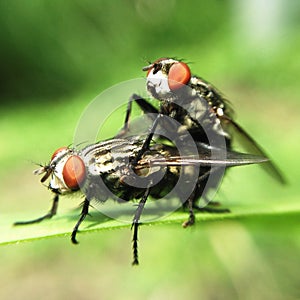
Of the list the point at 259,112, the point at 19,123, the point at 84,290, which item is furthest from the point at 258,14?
the point at 84,290

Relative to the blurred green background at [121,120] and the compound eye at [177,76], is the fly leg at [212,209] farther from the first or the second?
the compound eye at [177,76]

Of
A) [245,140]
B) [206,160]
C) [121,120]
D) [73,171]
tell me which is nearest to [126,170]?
[73,171]

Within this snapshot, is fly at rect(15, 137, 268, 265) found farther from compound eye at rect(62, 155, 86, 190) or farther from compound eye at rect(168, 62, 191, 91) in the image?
compound eye at rect(168, 62, 191, 91)

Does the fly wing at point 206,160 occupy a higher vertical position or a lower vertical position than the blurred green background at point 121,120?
higher

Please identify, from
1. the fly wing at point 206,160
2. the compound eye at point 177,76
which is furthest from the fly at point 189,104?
the fly wing at point 206,160

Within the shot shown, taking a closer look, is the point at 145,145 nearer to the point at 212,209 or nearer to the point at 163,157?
the point at 163,157

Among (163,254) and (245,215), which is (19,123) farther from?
(245,215)

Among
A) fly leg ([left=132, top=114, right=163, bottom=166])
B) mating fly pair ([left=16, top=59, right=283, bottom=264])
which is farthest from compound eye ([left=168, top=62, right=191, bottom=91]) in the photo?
fly leg ([left=132, top=114, right=163, bottom=166])
